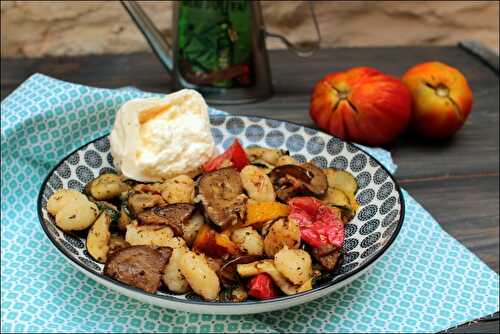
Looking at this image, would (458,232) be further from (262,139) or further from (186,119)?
(186,119)

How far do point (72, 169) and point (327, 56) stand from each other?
870 mm

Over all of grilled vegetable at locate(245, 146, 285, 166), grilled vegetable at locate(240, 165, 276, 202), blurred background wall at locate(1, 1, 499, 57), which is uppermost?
grilled vegetable at locate(240, 165, 276, 202)

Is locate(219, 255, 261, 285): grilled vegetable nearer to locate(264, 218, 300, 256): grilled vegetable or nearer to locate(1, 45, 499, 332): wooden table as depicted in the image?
locate(264, 218, 300, 256): grilled vegetable

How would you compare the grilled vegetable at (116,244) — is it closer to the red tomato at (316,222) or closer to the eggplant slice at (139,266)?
the eggplant slice at (139,266)

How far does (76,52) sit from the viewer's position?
5.74ft

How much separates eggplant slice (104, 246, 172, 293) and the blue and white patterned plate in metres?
0.02

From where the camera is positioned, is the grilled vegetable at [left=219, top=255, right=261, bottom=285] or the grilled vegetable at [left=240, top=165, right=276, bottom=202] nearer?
the grilled vegetable at [left=219, top=255, right=261, bottom=285]

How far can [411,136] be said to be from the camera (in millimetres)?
1277

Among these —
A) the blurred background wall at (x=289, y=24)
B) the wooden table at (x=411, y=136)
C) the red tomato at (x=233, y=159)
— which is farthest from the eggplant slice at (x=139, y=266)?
the blurred background wall at (x=289, y=24)

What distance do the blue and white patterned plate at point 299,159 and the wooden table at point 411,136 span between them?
15cm

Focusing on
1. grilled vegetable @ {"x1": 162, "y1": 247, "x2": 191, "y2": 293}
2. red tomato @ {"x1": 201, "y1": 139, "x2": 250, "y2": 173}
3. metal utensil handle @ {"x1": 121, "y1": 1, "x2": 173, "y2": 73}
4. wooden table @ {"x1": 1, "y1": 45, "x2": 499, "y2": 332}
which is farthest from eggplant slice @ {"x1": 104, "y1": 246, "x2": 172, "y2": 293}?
metal utensil handle @ {"x1": 121, "y1": 1, "x2": 173, "y2": 73}

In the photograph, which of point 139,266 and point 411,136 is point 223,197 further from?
point 411,136

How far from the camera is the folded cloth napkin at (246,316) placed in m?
0.78

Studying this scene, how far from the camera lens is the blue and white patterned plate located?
2.27 feet
